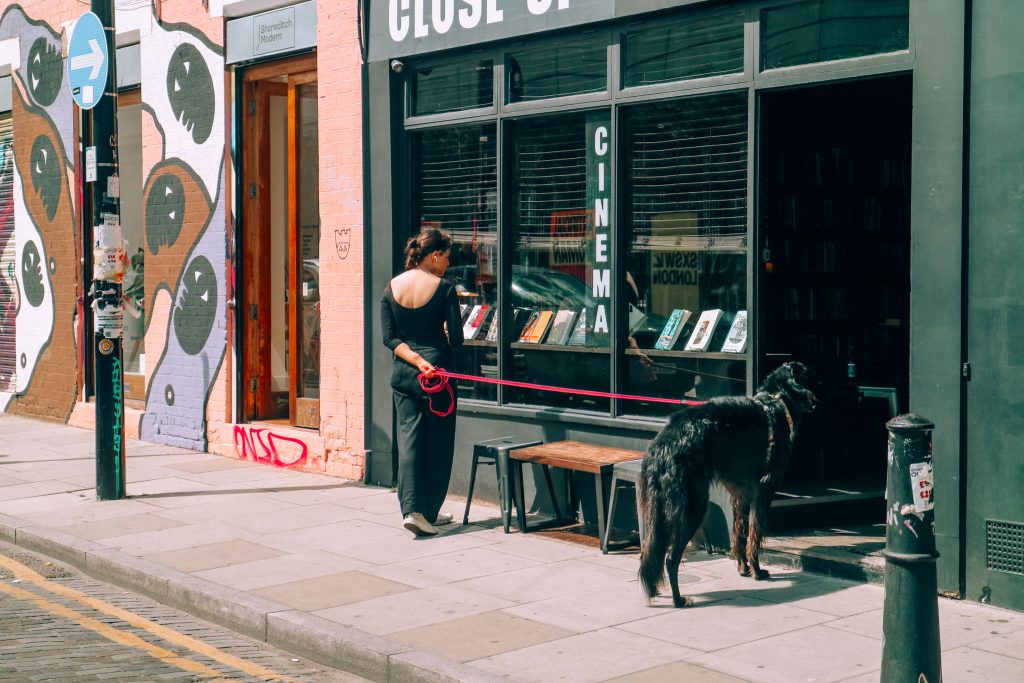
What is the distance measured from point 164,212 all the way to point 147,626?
700 centimetres

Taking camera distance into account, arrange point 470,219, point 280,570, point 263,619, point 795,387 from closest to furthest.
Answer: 1. point 263,619
2. point 795,387
3. point 280,570
4. point 470,219

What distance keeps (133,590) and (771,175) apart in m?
5.20

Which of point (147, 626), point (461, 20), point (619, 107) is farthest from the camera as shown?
point (461, 20)

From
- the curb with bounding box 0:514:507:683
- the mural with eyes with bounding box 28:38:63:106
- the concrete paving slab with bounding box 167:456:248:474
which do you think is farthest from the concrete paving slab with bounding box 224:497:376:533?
the mural with eyes with bounding box 28:38:63:106

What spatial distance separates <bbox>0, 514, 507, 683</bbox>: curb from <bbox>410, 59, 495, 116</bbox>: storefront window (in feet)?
14.2

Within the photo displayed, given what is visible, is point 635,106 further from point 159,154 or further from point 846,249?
point 159,154

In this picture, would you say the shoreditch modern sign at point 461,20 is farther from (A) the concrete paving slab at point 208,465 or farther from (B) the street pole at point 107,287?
(A) the concrete paving slab at point 208,465

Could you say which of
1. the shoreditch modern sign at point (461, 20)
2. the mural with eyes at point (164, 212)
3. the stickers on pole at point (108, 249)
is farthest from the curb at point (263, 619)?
the mural with eyes at point (164, 212)

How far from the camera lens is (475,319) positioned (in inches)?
388

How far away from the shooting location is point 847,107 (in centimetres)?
910

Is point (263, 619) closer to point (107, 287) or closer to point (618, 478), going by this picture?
point (618, 478)

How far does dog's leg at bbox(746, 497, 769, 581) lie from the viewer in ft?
23.1

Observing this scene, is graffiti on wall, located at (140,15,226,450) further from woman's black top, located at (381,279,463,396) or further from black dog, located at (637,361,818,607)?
black dog, located at (637,361,818,607)

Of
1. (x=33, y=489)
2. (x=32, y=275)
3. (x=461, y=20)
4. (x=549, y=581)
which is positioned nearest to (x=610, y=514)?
(x=549, y=581)
